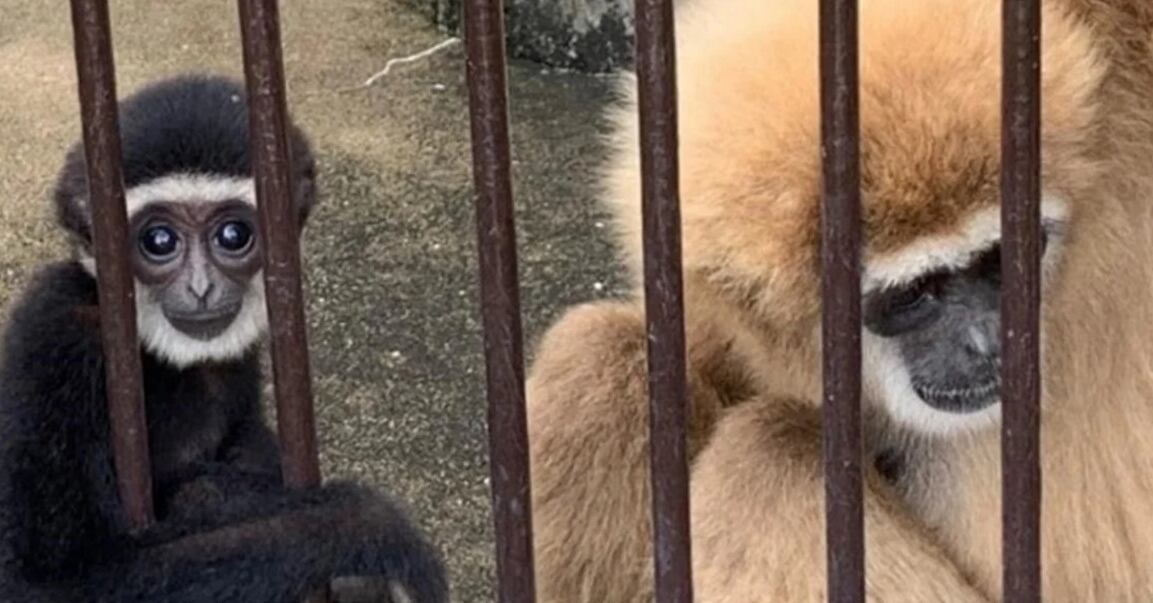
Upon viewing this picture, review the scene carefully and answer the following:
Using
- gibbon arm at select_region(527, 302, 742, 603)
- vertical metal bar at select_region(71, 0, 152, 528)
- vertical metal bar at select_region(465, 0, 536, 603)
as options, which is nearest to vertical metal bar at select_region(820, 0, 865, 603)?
vertical metal bar at select_region(465, 0, 536, 603)

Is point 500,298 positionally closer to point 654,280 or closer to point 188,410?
point 654,280

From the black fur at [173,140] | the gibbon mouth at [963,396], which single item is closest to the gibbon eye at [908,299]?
the gibbon mouth at [963,396]

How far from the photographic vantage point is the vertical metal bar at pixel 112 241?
256 centimetres

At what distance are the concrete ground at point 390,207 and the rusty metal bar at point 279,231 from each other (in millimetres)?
2053

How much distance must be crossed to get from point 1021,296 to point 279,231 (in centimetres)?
91

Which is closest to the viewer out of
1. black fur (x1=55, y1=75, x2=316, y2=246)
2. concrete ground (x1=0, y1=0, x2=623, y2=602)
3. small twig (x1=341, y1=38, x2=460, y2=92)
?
black fur (x1=55, y1=75, x2=316, y2=246)

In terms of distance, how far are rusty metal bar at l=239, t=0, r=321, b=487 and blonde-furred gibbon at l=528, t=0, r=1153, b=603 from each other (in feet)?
3.09

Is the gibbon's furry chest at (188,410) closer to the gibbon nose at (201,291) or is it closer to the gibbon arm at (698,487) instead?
the gibbon nose at (201,291)

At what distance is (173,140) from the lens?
3.61 metres

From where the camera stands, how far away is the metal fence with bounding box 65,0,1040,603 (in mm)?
2527

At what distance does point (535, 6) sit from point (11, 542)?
4.52 m

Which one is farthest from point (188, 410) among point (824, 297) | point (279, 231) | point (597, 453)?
point (824, 297)

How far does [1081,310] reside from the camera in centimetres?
339

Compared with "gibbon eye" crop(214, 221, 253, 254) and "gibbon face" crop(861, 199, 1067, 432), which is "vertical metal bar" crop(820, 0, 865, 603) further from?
"gibbon eye" crop(214, 221, 253, 254)
